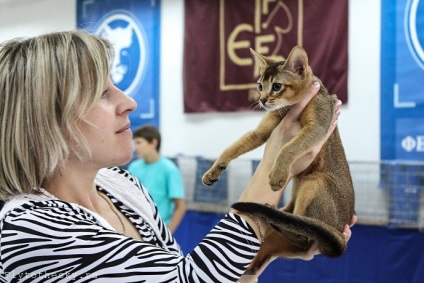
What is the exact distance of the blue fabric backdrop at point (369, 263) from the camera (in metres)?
3.56

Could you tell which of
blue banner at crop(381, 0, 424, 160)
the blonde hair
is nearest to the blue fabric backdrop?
blue banner at crop(381, 0, 424, 160)

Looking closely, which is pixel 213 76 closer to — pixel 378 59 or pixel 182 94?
pixel 182 94

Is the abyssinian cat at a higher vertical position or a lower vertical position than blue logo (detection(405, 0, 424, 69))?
lower

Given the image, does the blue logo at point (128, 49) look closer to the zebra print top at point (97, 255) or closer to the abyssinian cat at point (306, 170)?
the abyssinian cat at point (306, 170)

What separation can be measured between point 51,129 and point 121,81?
14.9ft

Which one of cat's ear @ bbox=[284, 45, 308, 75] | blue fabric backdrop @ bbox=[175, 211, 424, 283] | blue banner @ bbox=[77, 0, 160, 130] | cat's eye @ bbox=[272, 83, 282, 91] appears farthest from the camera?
blue banner @ bbox=[77, 0, 160, 130]

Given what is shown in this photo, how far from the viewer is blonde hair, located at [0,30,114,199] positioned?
1053mm

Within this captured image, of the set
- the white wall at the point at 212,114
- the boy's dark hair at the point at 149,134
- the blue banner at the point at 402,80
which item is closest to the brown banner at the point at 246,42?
the white wall at the point at 212,114

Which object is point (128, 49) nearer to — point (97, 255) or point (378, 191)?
point (378, 191)

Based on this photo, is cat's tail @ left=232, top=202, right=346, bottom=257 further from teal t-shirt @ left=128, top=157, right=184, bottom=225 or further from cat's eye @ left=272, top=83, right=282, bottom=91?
teal t-shirt @ left=128, top=157, right=184, bottom=225

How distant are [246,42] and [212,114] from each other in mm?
786

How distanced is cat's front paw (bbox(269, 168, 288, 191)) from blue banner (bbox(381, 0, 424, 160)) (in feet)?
9.49

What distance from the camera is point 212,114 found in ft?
16.1

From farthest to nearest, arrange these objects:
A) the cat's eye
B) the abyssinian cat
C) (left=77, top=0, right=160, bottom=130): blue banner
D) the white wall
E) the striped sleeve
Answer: (left=77, top=0, right=160, bottom=130): blue banner → the white wall → the cat's eye → the abyssinian cat → the striped sleeve
